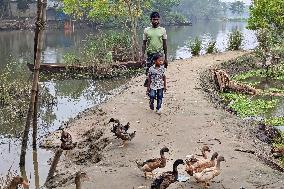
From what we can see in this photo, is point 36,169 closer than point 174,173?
No

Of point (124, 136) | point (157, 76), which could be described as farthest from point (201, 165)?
point (157, 76)

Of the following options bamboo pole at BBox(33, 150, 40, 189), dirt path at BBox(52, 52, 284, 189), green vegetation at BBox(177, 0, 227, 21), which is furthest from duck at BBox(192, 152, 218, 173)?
green vegetation at BBox(177, 0, 227, 21)

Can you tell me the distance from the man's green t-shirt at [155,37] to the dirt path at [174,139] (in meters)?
1.87

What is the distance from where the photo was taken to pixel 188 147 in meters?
10.1

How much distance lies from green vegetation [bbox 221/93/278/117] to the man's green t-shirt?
4719mm

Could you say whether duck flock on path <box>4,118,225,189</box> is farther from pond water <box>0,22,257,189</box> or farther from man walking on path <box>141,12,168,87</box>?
man walking on path <box>141,12,168,87</box>

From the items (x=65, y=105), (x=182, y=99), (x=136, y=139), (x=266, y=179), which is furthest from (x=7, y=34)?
(x=266, y=179)

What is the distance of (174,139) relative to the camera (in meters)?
10.7

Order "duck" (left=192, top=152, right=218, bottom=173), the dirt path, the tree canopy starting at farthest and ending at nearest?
the tree canopy
the dirt path
"duck" (left=192, top=152, right=218, bottom=173)

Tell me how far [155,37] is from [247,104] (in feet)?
19.8

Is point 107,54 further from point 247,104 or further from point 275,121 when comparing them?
point 275,121

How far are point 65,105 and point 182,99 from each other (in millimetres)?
5328

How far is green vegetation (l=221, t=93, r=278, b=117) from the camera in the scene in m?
16.0

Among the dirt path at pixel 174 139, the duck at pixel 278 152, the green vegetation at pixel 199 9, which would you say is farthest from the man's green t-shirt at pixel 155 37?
the green vegetation at pixel 199 9
